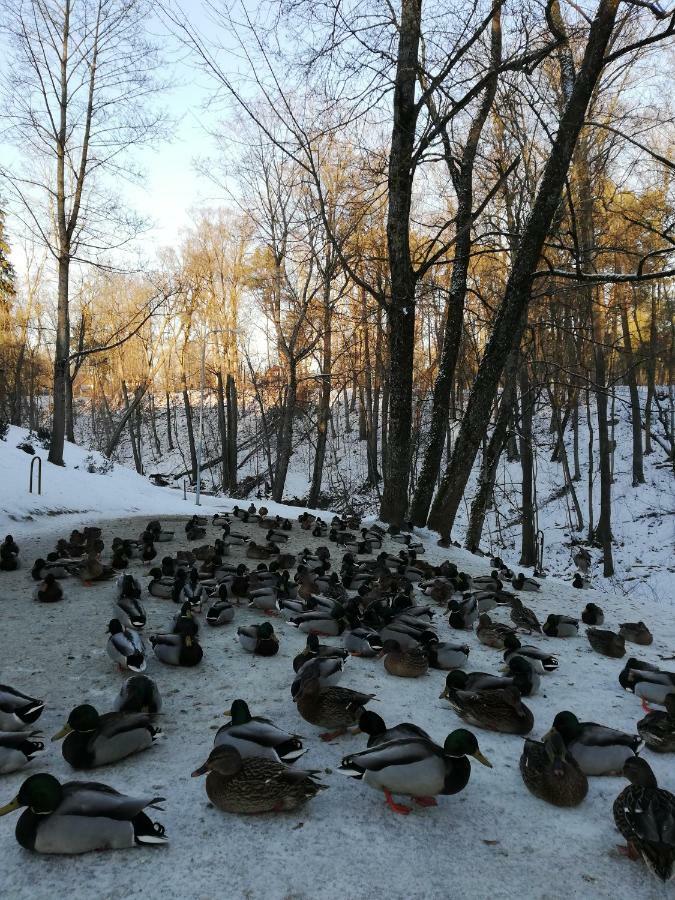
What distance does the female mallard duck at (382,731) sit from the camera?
8.89 feet

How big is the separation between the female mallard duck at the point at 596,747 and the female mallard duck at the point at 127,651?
2.68 metres

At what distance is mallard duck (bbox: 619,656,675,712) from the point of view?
368 centimetres

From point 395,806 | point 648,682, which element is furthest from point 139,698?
point 648,682

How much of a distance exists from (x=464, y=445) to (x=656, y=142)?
12.4 meters

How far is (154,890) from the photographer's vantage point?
6.46 feet

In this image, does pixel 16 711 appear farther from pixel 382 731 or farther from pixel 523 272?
pixel 523 272

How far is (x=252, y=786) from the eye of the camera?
2.40 meters

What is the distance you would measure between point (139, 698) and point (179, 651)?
0.90 meters

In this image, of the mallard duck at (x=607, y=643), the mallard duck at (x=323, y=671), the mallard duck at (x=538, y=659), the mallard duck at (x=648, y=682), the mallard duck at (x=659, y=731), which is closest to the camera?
the mallard duck at (x=659, y=731)

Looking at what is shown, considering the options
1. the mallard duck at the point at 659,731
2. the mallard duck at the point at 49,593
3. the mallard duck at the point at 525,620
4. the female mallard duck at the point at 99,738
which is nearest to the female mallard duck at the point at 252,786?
the female mallard duck at the point at 99,738

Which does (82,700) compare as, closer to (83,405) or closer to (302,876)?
(302,876)

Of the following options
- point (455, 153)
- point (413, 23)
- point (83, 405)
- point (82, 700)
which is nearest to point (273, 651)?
point (82, 700)

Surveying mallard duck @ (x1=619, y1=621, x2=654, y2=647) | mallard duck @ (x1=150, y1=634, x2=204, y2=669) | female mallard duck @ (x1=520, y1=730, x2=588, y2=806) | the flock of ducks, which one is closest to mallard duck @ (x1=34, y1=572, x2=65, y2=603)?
the flock of ducks

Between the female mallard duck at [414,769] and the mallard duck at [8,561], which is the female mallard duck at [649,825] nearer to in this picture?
the female mallard duck at [414,769]
